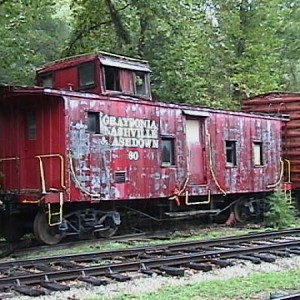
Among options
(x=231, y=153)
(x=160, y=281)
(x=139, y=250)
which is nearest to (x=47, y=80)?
(x=231, y=153)

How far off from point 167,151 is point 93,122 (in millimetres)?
2642

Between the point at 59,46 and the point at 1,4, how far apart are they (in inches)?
344

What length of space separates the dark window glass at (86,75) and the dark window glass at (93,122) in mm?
1562

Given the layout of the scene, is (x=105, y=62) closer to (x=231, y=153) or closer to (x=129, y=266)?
(x=231, y=153)

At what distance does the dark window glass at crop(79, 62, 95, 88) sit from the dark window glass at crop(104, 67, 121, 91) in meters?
0.34

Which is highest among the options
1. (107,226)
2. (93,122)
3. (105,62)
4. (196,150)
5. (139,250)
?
(105,62)

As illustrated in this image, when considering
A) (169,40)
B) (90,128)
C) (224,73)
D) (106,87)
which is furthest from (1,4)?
(224,73)

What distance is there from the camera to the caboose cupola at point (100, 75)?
1514 centimetres

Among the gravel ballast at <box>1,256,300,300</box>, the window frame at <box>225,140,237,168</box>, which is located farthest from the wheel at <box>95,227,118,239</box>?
the gravel ballast at <box>1,256,300,300</box>

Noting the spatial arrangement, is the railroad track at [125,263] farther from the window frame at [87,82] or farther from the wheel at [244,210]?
the wheel at [244,210]

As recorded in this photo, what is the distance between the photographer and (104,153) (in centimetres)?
1401

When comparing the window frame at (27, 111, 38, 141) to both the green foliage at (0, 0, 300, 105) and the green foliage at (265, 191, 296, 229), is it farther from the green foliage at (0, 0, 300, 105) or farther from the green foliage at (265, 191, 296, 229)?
the green foliage at (265, 191, 296, 229)

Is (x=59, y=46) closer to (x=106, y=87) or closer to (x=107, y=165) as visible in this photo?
(x=106, y=87)

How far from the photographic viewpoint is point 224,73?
29.3 metres
